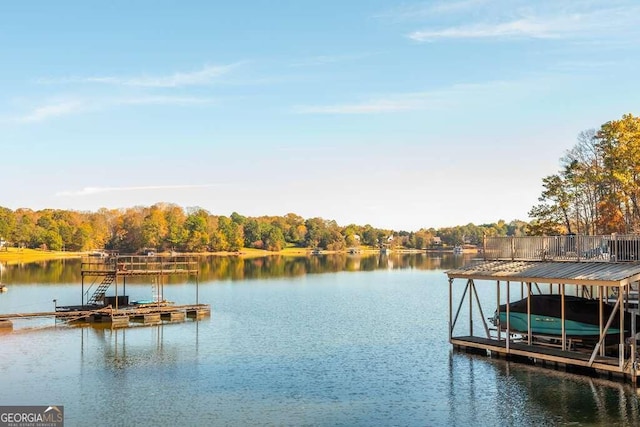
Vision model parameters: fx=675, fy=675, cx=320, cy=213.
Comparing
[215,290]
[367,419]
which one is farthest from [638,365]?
[215,290]

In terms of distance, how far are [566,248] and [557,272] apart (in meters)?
2.63

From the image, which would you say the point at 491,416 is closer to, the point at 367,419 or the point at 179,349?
the point at 367,419

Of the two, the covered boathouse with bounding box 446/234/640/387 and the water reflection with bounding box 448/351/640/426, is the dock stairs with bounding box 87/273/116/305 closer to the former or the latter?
the covered boathouse with bounding box 446/234/640/387

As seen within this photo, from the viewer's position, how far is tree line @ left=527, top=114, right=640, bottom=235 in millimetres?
55625

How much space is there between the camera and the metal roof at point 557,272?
2594 centimetres

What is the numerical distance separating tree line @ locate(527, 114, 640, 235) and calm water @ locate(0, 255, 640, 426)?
19.0 meters

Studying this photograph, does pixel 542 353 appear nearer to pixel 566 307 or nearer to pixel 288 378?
pixel 566 307

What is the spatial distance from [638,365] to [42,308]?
48782 millimetres

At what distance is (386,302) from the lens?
213ft

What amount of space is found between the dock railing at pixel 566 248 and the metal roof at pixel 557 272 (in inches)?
15.6

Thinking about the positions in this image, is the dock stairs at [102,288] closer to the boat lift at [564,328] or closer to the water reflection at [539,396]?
the boat lift at [564,328]

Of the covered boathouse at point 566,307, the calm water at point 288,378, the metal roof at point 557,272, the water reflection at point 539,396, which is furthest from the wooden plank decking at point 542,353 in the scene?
the metal roof at point 557,272

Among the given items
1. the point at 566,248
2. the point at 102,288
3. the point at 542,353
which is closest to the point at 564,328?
the point at 542,353

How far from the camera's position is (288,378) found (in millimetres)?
29234
